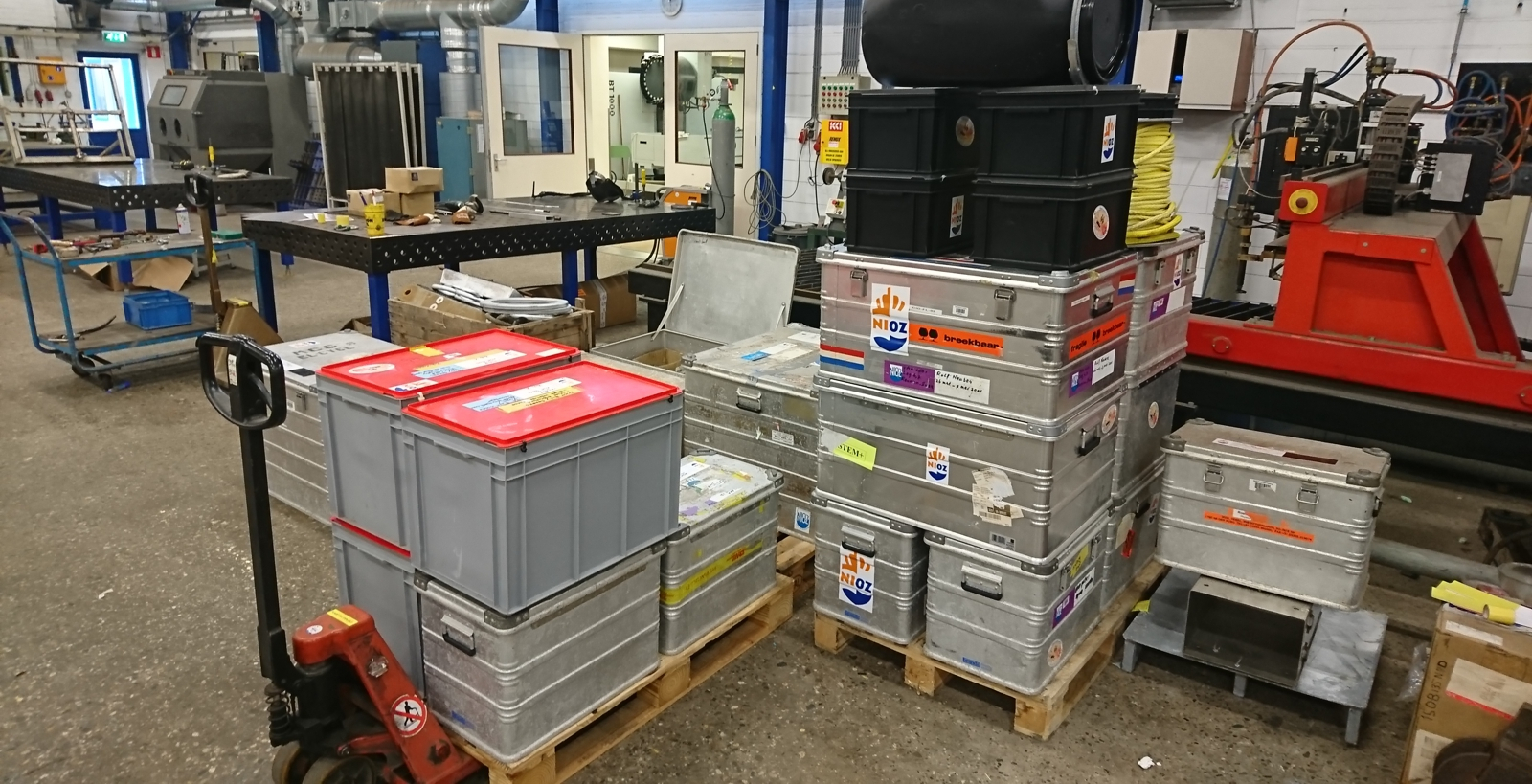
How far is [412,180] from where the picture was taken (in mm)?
4570

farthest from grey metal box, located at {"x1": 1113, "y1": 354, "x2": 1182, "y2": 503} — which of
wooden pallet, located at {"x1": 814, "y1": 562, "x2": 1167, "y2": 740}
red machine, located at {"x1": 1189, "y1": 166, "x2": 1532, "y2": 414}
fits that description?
red machine, located at {"x1": 1189, "y1": 166, "x2": 1532, "y2": 414}

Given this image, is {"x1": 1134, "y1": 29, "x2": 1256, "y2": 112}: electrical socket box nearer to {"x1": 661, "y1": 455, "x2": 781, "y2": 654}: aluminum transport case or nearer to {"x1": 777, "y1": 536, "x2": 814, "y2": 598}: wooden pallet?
{"x1": 777, "y1": 536, "x2": 814, "y2": 598}: wooden pallet

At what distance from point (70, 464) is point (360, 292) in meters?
3.43

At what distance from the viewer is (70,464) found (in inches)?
152

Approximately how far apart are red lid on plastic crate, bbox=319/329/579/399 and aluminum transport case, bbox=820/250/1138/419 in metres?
0.74

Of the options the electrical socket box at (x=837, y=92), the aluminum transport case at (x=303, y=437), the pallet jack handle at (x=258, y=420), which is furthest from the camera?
the electrical socket box at (x=837, y=92)

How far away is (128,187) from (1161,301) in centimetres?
620

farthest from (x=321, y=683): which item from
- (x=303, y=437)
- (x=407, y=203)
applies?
(x=407, y=203)

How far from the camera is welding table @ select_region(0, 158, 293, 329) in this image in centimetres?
589


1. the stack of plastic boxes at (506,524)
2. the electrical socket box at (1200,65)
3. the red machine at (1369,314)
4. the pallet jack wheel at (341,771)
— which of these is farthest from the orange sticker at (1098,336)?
the electrical socket box at (1200,65)

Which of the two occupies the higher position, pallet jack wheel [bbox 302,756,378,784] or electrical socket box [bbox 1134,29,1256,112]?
electrical socket box [bbox 1134,29,1256,112]

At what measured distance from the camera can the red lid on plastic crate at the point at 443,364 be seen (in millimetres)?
2053

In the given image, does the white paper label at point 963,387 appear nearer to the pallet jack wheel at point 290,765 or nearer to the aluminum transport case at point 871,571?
the aluminum transport case at point 871,571

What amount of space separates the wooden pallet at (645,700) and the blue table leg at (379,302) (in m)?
2.31
